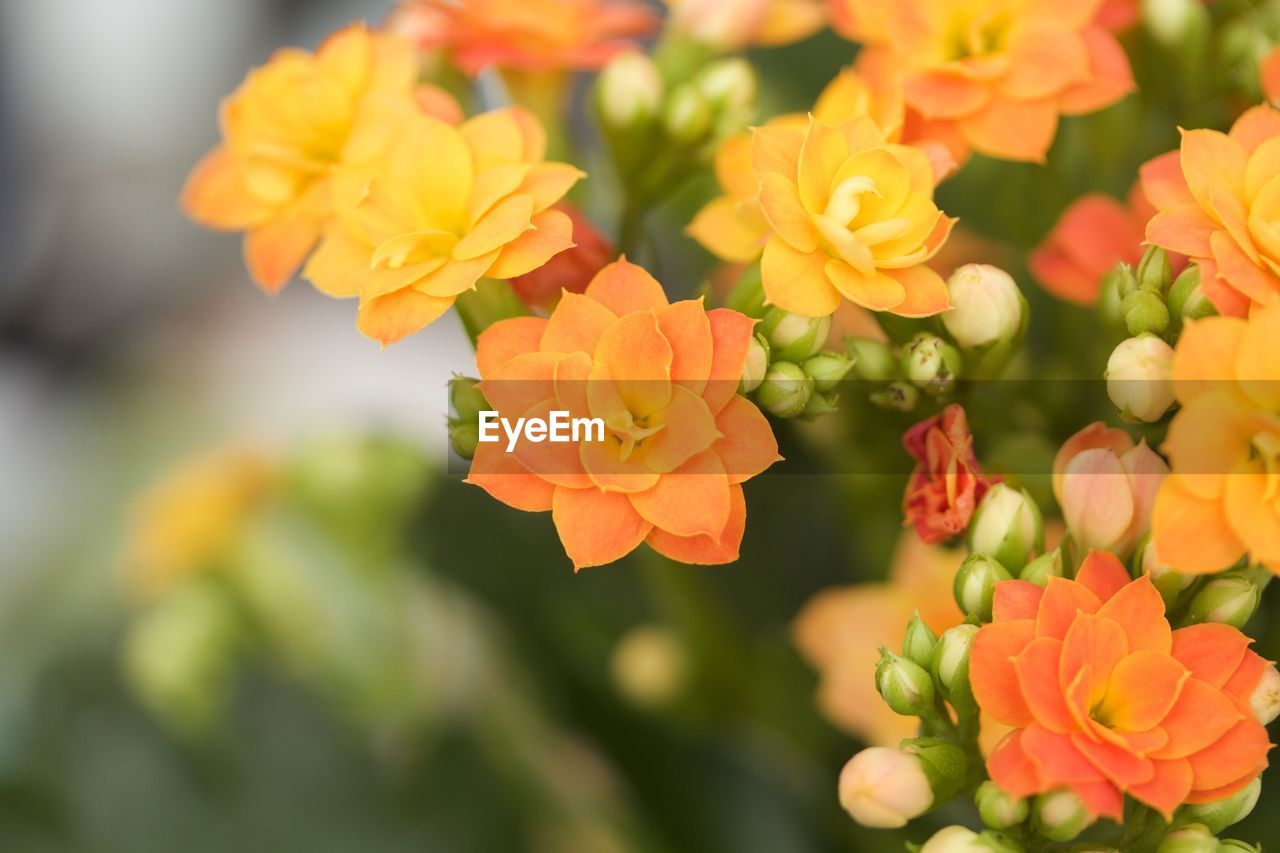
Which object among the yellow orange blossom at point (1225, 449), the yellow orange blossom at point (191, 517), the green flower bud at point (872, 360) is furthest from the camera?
the yellow orange blossom at point (191, 517)

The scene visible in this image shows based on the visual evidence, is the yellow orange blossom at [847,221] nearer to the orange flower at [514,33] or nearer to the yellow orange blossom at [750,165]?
the yellow orange blossom at [750,165]

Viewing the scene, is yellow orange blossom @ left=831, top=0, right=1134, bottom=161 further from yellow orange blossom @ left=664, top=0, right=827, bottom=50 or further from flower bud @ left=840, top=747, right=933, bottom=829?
flower bud @ left=840, top=747, right=933, bottom=829

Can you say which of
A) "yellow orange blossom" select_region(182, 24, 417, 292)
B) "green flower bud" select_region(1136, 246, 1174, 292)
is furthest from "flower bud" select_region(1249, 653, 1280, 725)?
"yellow orange blossom" select_region(182, 24, 417, 292)

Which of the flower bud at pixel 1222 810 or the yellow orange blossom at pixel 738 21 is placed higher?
the yellow orange blossom at pixel 738 21

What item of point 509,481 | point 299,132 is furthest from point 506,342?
point 299,132

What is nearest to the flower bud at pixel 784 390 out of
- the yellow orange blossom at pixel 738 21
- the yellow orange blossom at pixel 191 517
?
the yellow orange blossom at pixel 738 21

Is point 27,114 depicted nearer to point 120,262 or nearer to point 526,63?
point 120,262

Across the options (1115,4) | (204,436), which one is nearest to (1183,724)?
(1115,4)
